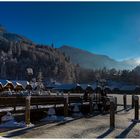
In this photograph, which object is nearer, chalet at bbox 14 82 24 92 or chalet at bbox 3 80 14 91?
chalet at bbox 3 80 14 91

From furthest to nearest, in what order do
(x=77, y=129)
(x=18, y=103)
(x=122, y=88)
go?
1. (x=122, y=88)
2. (x=18, y=103)
3. (x=77, y=129)

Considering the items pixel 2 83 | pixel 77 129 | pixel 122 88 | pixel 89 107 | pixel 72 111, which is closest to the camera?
pixel 77 129

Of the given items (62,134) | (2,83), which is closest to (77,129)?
(62,134)

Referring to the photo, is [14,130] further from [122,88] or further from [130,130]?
[122,88]

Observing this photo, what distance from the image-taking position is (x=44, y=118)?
20641 millimetres

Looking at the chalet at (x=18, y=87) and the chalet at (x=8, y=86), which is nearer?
the chalet at (x=8, y=86)

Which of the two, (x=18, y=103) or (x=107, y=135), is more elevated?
(x=18, y=103)

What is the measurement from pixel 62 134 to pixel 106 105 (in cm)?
1440

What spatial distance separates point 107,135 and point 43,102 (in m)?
8.79

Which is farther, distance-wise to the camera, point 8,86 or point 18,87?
point 18,87

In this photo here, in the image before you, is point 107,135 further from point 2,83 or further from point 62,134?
point 2,83

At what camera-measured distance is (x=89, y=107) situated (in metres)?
27.3

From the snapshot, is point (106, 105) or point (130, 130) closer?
point (130, 130)

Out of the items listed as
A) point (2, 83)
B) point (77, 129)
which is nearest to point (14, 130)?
point (77, 129)
